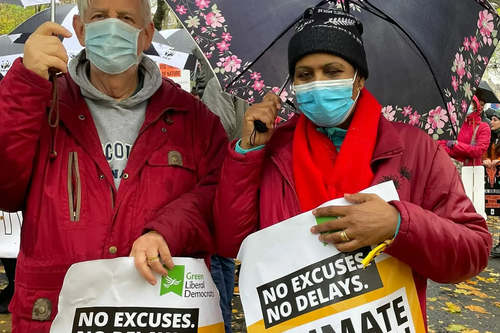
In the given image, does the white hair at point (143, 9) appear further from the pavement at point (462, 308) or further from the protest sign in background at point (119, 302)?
the pavement at point (462, 308)

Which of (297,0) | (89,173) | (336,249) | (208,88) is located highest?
(208,88)

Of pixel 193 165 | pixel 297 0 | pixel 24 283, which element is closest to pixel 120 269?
pixel 24 283

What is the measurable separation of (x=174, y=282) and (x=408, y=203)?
958 millimetres

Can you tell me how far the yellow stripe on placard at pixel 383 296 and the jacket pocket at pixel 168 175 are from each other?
0.68 metres

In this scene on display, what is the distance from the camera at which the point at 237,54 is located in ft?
8.40

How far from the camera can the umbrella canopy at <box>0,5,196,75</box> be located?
18.1 ft

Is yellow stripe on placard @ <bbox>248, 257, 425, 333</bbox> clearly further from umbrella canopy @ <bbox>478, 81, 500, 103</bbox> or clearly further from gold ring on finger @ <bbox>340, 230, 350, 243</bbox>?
umbrella canopy @ <bbox>478, 81, 500, 103</bbox>

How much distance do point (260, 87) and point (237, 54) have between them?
8.7 inches

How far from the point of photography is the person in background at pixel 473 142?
820 cm

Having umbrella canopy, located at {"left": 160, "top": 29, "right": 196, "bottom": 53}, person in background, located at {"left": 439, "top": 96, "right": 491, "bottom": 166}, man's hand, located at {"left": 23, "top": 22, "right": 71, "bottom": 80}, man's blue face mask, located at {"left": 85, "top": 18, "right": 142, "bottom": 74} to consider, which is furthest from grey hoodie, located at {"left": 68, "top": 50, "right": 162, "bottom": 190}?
person in background, located at {"left": 439, "top": 96, "right": 491, "bottom": 166}

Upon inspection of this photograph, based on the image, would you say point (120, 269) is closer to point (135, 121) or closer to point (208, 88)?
point (135, 121)

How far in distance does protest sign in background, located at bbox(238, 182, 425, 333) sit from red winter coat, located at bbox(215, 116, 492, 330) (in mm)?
97

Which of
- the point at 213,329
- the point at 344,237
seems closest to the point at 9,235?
the point at 213,329

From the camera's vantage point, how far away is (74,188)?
2072 mm
